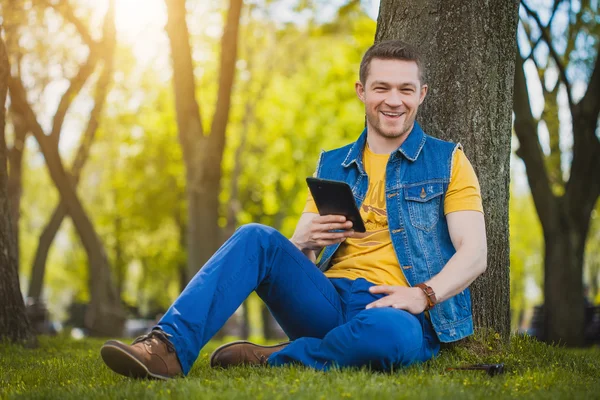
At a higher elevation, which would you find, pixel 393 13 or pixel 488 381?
pixel 393 13

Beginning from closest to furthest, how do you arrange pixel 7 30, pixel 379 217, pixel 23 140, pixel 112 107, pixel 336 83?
1. pixel 379 217
2. pixel 7 30
3. pixel 23 140
4. pixel 112 107
5. pixel 336 83

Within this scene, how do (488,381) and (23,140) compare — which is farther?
(23,140)

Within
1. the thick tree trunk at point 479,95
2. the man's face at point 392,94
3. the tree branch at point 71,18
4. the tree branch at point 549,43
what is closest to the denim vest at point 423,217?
the man's face at point 392,94

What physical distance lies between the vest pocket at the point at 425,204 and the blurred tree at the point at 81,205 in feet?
31.5

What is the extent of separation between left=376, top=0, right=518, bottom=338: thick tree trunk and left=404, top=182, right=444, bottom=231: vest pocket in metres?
0.96

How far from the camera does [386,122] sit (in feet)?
15.1

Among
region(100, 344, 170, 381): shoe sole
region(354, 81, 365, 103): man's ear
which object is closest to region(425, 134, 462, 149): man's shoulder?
region(354, 81, 365, 103): man's ear

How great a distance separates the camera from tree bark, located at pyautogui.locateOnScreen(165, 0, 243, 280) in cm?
1175

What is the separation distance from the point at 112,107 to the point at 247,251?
19913 mm

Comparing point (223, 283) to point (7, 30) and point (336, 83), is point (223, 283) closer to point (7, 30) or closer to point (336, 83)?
point (7, 30)

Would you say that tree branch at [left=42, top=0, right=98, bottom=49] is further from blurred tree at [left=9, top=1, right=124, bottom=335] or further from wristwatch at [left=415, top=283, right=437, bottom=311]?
wristwatch at [left=415, top=283, right=437, bottom=311]

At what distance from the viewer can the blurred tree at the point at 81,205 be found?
13.1 metres

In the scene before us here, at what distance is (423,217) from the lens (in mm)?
4441

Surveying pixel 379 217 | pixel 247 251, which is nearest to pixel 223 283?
pixel 247 251
